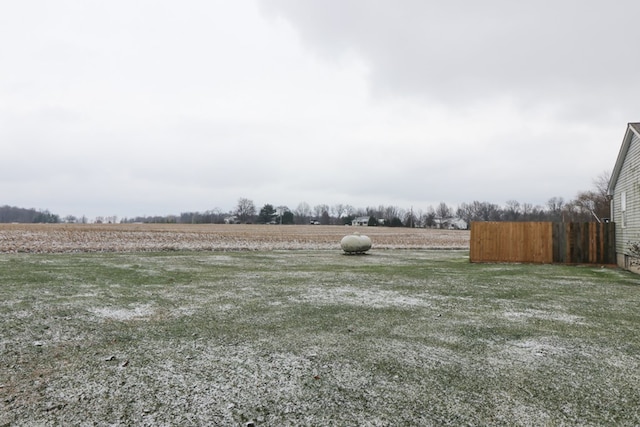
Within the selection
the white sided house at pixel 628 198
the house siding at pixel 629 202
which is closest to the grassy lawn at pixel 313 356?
the white sided house at pixel 628 198

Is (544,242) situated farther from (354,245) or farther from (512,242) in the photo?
(354,245)

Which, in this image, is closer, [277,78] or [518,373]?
[518,373]

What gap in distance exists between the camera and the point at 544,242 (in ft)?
51.5

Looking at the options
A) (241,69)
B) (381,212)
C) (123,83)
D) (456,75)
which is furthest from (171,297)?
(381,212)

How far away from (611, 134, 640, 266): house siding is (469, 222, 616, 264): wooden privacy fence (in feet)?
1.95

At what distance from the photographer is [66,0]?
12.2 metres

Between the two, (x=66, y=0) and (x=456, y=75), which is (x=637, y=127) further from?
(x=66, y=0)

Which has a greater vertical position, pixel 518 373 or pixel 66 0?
pixel 66 0

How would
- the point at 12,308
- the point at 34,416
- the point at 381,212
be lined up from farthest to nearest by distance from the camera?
1. the point at 381,212
2. the point at 12,308
3. the point at 34,416

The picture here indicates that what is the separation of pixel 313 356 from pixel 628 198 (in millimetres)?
15149

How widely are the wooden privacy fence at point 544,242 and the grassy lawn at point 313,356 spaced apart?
8.16m

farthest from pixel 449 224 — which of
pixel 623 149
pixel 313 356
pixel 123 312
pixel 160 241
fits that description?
pixel 313 356

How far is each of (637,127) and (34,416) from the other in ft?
55.7

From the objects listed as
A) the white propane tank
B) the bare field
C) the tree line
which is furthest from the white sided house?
the tree line
